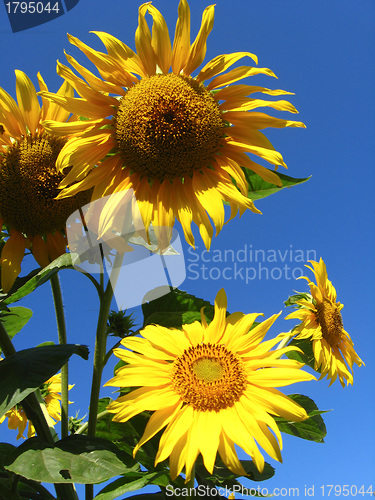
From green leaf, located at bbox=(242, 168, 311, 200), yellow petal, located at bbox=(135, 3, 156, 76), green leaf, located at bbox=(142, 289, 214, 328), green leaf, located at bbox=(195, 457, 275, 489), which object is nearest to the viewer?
green leaf, located at bbox=(195, 457, 275, 489)

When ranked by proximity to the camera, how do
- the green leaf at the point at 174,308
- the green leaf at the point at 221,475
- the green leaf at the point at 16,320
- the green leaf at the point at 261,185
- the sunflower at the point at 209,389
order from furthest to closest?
1. the green leaf at the point at 16,320
2. the green leaf at the point at 174,308
3. the green leaf at the point at 261,185
4. the green leaf at the point at 221,475
5. the sunflower at the point at 209,389

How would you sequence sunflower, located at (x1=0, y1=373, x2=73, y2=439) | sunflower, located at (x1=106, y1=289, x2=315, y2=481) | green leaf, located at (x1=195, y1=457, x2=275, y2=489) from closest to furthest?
sunflower, located at (x1=106, y1=289, x2=315, y2=481)
green leaf, located at (x1=195, y1=457, x2=275, y2=489)
sunflower, located at (x1=0, y1=373, x2=73, y2=439)

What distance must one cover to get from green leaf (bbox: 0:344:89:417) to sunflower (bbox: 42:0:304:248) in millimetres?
480

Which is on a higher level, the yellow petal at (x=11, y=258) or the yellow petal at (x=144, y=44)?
the yellow petal at (x=144, y=44)

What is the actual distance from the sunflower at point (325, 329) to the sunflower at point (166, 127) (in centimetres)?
100

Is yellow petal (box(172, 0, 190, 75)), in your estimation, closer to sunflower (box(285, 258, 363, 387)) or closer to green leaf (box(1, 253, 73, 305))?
green leaf (box(1, 253, 73, 305))

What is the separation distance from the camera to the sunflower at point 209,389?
1192 millimetres

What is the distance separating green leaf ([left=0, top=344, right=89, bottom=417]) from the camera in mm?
1357

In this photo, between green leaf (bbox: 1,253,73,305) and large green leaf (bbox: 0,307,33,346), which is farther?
large green leaf (bbox: 0,307,33,346)

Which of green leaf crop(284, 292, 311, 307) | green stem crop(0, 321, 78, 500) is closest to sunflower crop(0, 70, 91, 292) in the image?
green stem crop(0, 321, 78, 500)

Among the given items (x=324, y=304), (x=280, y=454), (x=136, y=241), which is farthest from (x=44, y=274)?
(x=324, y=304)

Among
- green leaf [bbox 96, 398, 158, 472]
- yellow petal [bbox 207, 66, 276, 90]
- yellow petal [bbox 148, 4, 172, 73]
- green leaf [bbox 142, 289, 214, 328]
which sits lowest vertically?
green leaf [bbox 96, 398, 158, 472]

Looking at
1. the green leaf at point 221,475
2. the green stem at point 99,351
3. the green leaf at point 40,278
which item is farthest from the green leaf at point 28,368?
the green leaf at point 221,475

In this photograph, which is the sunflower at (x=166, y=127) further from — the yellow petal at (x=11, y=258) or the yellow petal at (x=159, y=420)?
the yellow petal at (x=159, y=420)
